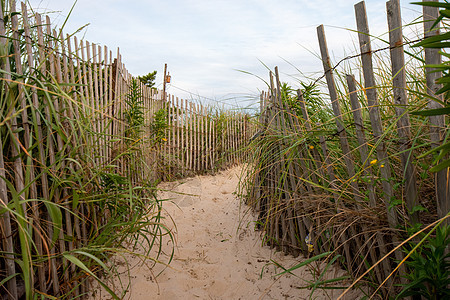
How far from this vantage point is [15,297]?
6.72 ft

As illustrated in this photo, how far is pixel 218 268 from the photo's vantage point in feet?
12.1

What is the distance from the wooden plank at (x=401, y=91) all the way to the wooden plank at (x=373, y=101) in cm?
10

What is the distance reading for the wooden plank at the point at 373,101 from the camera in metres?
→ 2.09

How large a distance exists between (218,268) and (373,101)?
7.71 feet

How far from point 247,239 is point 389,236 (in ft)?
7.04

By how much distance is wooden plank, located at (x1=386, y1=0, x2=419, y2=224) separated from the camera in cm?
198

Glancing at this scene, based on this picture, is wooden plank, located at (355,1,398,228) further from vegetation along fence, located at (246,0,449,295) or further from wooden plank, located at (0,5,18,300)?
wooden plank, located at (0,5,18,300)

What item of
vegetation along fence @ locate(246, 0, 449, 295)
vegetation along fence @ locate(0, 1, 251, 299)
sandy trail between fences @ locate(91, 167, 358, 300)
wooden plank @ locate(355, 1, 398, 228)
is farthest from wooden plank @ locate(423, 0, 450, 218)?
vegetation along fence @ locate(0, 1, 251, 299)

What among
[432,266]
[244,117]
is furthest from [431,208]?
[244,117]

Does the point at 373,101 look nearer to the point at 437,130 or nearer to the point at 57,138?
the point at 437,130

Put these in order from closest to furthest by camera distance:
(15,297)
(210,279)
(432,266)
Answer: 1. (432,266)
2. (15,297)
3. (210,279)

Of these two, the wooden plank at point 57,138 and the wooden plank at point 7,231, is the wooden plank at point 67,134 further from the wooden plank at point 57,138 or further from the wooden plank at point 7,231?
the wooden plank at point 7,231

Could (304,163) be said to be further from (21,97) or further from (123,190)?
(21,97)

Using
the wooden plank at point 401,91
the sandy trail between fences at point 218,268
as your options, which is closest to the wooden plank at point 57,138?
the sandy trail between fences at point 218,268
